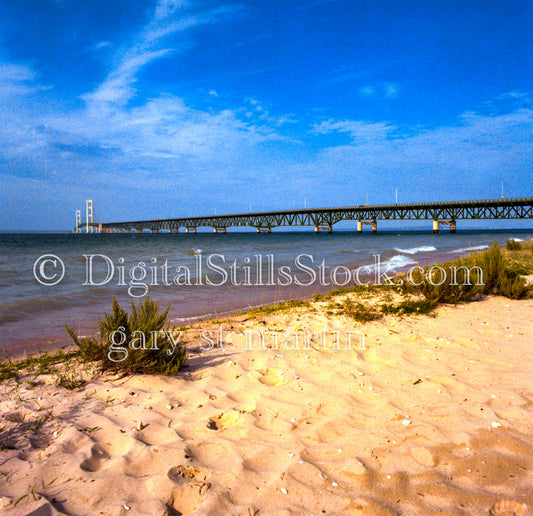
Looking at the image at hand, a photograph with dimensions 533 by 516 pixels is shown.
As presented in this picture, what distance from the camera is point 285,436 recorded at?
2.71 meters

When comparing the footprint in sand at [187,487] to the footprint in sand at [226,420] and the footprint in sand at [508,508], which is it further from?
the footprint in sand at [508,508]

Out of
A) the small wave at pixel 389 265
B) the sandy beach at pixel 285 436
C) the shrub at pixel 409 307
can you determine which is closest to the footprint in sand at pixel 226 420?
the sandy beach at pixel 285 436

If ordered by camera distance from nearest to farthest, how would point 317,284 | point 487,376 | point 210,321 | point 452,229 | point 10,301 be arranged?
point 487,376 → point 210,321 → point 10,301 → point 317,284 → point 452,229

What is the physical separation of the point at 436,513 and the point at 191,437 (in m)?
1.70

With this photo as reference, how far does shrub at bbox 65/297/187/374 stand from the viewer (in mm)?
3760

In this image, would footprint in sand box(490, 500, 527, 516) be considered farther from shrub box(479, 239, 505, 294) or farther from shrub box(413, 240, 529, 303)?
shrub box(479, 239, 505, 294)

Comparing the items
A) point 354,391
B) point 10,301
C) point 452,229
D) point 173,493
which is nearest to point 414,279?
point 354,391

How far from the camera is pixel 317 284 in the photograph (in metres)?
11.2

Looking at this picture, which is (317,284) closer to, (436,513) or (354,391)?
(354,391)

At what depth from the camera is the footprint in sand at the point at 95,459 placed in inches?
91.7

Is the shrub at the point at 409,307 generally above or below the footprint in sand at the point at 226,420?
above

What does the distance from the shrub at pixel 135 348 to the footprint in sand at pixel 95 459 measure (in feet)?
4.05

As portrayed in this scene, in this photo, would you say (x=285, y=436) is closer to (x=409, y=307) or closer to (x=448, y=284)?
(x=409, y=307)

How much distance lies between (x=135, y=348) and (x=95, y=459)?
1.47 meters
